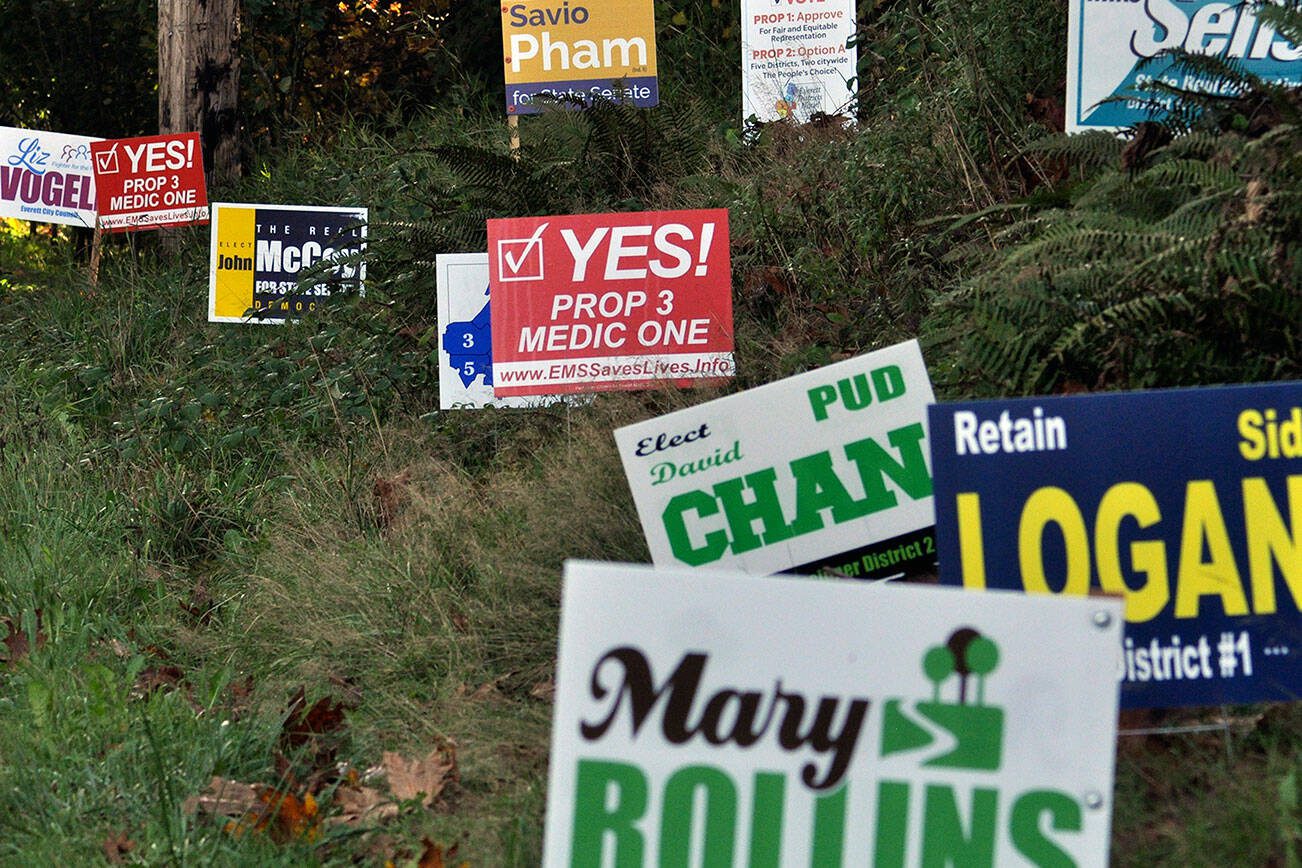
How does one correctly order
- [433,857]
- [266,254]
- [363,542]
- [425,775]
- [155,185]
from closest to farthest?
1. [433,857]
2. [425,775]
3. [363,542]
4. [266,254]
5. [155,185]

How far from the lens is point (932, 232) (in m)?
5.96

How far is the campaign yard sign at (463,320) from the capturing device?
5.87 m

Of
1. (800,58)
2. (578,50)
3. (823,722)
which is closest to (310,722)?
(823,722)

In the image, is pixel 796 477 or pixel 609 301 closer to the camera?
pixel 796 477

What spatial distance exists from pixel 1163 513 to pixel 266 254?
649 cm

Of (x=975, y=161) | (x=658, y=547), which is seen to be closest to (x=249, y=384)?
(x=975, y=161)

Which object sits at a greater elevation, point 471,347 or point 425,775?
point 471,347

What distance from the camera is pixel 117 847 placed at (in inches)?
143

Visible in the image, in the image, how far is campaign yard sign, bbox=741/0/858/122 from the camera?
9.12m

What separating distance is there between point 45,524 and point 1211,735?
4.87 meters

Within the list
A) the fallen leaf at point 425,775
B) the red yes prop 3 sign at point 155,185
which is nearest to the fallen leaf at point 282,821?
the fallen leaf at point 425,775

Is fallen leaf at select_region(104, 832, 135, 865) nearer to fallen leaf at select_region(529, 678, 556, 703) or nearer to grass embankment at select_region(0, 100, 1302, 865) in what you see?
grass embankment at select_region(0, 100, 1302, 865)

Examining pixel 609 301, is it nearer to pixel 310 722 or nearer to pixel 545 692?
pixel 545 692

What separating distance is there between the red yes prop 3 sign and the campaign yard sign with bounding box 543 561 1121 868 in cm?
774
